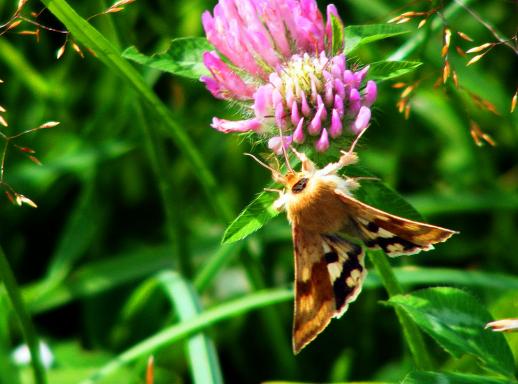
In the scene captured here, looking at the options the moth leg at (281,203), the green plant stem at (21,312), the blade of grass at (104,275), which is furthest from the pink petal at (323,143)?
the blade of grass at (104,275)

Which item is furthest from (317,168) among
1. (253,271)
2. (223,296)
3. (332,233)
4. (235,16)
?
(223,296)

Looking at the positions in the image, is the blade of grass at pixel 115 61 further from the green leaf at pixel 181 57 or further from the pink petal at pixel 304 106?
the pink petal at pixel 304 106

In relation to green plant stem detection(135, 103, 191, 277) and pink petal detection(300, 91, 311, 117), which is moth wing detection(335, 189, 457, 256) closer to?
pink petal detection(300, 91, 311, 117)

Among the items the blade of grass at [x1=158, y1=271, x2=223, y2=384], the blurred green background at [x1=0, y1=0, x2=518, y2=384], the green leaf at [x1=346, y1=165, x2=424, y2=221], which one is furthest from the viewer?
the blurred green background at [x1=0, y1=0, x2=518, y2=384]

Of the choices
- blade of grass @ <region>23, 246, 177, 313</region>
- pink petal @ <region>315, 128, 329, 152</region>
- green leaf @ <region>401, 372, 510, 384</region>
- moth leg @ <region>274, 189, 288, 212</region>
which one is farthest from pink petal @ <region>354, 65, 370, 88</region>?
blade of grass @ <region>23, 246, 177, 313</region>

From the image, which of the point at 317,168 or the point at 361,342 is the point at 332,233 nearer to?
the point at 317,168

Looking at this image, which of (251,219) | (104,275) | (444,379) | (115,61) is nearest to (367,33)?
(251,219)

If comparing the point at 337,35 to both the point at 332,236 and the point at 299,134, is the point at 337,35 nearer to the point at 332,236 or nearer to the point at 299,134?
the point at 299,134
